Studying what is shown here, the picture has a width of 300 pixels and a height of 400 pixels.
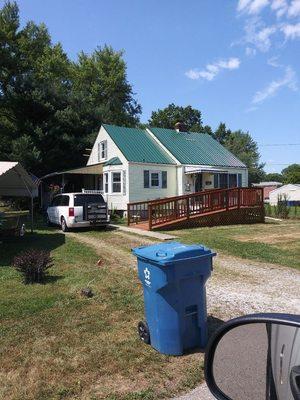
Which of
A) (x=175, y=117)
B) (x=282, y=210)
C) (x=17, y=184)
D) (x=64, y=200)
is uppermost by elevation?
(x=175, y=117)

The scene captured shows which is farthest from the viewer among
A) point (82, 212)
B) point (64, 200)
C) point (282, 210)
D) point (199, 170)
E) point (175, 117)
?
point (175, 117)

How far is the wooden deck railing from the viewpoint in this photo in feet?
63.1

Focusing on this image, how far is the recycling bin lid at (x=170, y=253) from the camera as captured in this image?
466 centimetres

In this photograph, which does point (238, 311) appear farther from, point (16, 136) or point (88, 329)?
point (16, 136)

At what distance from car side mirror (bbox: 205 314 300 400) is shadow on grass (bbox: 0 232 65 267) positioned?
9.23 m

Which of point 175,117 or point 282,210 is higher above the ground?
point 175,117

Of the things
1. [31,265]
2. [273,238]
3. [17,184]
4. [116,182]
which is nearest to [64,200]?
[17,184]

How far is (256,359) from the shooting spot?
218cm

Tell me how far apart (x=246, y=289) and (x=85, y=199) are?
12093 millimetres

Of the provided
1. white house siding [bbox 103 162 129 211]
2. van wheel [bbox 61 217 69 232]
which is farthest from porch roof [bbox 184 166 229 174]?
van wheel [bbox 61 217 69 232]

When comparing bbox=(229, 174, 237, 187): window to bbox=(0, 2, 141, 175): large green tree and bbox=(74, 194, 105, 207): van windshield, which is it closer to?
bbox=(0, 2, 141, 175): large green tree

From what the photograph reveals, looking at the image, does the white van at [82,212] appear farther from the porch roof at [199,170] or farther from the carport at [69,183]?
the carport at [69,183]

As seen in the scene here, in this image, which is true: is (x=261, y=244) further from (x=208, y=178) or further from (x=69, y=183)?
(x=69, y=183)

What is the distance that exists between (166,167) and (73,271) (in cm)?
1973
